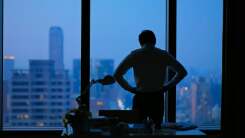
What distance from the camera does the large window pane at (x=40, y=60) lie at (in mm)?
4570

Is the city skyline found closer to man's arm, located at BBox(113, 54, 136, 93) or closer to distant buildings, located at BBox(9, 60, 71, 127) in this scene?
distant buildings, located at BBox(9, 60, 71, 127)

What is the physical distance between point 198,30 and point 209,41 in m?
0.18

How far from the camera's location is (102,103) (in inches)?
186

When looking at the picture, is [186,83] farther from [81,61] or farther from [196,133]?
[196,133]

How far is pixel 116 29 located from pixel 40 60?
0.89 m

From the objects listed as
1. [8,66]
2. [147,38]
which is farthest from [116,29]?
[8,66]
